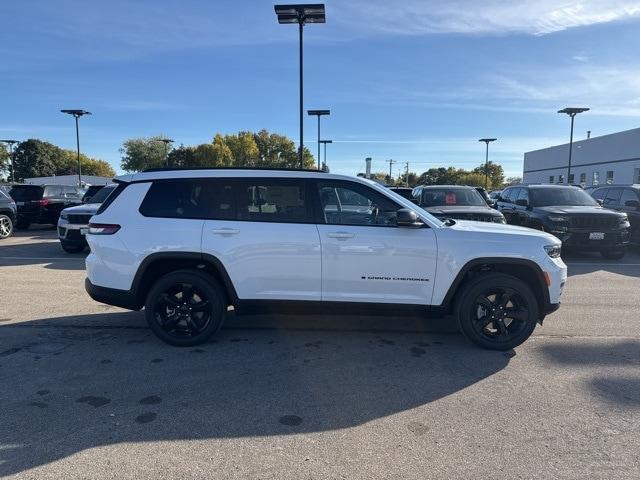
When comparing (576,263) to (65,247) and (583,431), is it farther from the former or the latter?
(65,247)

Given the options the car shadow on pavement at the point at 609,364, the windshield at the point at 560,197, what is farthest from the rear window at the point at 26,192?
the car shadow on pavement at the point at 609,364

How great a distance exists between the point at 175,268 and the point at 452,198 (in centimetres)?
846

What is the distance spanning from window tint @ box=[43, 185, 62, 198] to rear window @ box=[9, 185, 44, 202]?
6.7 inches

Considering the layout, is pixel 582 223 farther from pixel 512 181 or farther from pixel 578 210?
pixel 512 181

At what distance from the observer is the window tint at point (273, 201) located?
16.0ft

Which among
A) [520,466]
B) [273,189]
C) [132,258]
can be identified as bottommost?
[520,466]

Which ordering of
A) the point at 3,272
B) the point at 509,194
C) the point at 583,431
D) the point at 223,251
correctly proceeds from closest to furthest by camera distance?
the point at 583,431 < the point at 223,251 < the point at 3,272 < the point at 509,194

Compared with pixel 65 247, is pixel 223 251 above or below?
above

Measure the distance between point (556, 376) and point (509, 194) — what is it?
36.2 ft

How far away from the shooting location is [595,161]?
51594 mm

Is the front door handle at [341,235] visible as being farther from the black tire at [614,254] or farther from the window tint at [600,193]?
the window tint at [600,193]

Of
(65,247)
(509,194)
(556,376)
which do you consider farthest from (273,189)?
(509,194)

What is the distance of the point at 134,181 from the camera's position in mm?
5059

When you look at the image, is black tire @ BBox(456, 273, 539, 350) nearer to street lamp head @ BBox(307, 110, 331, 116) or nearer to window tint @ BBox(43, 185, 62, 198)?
window tint @ BBox(43, 185, 62, 198)
